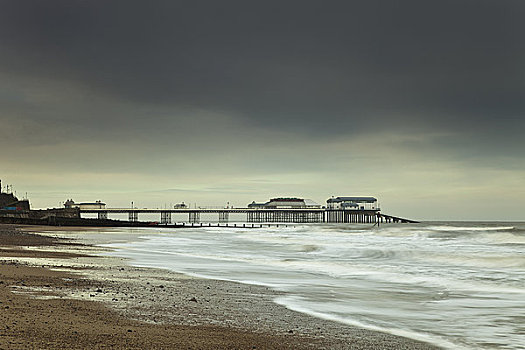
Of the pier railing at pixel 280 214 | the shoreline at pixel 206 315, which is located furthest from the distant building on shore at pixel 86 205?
the shoreline at pixel 206 315

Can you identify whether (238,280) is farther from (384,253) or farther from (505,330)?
(384,253)

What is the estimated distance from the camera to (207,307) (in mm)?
10391

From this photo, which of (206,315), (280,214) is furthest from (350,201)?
(206,315)

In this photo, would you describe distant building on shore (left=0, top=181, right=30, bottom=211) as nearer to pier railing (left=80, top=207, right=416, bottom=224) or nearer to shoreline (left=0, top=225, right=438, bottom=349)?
pier railing (left=80, top=207, right=416, bottom=224)

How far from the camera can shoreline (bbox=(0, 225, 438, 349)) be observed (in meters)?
7.45

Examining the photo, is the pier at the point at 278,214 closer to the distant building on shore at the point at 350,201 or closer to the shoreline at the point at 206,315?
the distant building on shore at the point at 350,201

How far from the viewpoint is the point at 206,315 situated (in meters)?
9.41

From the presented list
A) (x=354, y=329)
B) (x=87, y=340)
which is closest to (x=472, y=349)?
(x=354, y=329)

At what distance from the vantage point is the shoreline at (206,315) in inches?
293

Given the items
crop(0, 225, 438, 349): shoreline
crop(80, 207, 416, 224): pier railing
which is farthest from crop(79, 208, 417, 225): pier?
crop(0, 225, 438, 349): shoreline

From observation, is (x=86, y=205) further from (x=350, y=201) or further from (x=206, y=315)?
(x=206, y=315)

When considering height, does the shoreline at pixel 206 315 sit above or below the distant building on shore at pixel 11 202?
below

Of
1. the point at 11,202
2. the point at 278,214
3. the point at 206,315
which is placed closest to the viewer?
the point at 206,315

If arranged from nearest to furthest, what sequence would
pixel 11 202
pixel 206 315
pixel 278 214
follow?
1. pixel 206 315
2. pixel 11 202
3. pixel 278 214
